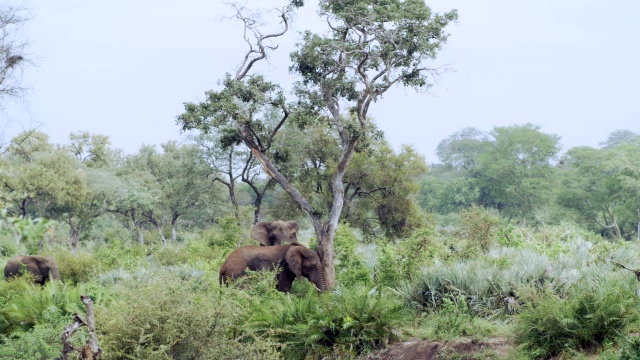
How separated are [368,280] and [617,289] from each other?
6.32 metres

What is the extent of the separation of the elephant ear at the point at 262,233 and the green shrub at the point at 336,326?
529 cm

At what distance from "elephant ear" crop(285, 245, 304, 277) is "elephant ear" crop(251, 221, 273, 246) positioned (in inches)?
96.3

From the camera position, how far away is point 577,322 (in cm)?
1037

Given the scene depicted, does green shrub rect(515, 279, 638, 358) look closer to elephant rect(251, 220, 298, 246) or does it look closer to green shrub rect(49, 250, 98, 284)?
elephant rect(251, 220, 298, 246)

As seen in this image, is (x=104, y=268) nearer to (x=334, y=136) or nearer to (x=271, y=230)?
(x=271, y=230)

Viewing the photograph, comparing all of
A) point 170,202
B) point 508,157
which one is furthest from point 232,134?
point 508,157

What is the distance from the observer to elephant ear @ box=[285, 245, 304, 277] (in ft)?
51.1

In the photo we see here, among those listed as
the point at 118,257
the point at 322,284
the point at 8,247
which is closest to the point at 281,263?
the point at 322,284

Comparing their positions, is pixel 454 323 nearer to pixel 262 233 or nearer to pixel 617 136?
pixel 262 233

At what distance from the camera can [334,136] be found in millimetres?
34938

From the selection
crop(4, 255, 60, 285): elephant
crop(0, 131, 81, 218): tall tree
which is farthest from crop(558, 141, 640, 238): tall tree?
crop(4, 255, 60, 285): elephant

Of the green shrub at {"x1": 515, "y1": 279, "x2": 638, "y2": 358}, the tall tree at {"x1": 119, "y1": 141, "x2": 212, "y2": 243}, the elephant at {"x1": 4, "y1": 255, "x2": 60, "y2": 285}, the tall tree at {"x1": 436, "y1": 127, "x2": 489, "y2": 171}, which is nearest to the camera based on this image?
the green shrub at {"x1": 515, "y1": 279, "x2": 638, "y2": 358}

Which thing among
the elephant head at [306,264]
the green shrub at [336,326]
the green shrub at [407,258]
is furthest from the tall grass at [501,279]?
the elephant head at [306,264]

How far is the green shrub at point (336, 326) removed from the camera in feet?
40.1
